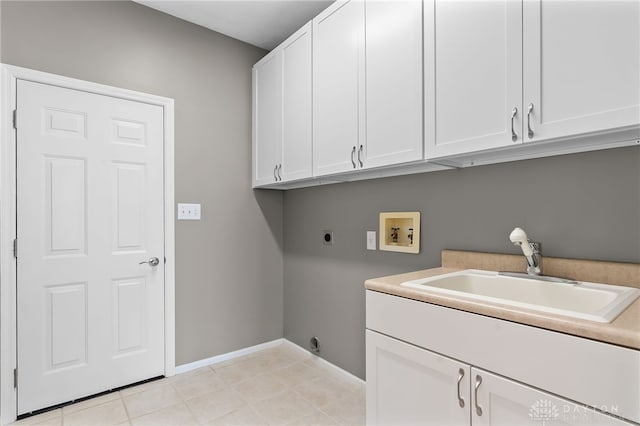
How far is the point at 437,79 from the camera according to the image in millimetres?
1526

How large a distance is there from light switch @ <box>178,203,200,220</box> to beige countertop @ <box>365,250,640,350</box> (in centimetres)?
162

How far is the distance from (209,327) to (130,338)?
0.55 m

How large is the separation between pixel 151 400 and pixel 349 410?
49.1 inches

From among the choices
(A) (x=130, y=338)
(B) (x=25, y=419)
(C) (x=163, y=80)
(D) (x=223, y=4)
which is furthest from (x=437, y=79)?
(B) (x=25, y=419)

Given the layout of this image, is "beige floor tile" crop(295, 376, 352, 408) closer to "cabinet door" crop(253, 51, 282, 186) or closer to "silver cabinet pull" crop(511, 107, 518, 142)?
"cabinet door" crop(253, 51, 282, 186)

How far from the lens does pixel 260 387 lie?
2303mm

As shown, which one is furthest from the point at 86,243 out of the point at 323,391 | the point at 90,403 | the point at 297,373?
the point at 323,391

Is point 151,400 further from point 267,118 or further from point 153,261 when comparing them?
point 267,118

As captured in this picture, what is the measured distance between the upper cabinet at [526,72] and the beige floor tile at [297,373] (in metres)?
1.79

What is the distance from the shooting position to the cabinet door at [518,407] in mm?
888

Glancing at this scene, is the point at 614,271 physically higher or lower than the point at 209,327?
higher

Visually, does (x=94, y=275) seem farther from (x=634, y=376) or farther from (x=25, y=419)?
(x=634, y=376)

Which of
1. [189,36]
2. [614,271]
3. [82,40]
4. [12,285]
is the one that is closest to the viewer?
[614,271]

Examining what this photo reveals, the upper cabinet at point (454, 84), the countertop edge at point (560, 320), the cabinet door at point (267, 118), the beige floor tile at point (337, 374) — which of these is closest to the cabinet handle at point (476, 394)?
the countertop edge at point (560, 320)
